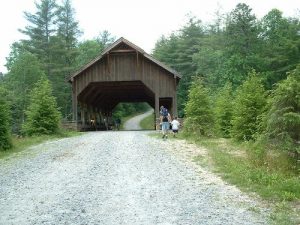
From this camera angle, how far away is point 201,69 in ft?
199

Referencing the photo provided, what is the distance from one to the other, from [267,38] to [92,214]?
5266 cm

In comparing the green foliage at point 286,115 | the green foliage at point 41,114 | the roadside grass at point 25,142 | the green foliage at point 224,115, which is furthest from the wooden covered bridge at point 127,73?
the green foliage at point 286,115

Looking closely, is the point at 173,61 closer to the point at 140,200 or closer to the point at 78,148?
the point at 78,148

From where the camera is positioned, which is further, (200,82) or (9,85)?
(9,85)

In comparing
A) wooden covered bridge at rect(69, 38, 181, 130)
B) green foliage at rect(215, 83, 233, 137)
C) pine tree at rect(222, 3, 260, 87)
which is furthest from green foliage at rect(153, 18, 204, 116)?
green foliage at rect(215, 83, 233, 137)

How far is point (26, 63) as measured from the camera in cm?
5119

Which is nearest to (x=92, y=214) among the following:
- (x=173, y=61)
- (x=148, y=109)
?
(x=173, y=61)

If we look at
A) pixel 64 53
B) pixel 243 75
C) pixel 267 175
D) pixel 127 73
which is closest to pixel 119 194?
pixel 267 175

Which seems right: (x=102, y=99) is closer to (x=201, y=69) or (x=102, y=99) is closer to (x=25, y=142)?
(x=201, y=69)

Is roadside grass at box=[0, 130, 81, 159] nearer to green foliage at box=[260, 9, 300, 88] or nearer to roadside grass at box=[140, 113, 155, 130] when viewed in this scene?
green foliage at box=[260, 9, 300, 88]

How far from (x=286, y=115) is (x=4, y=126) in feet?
41.8

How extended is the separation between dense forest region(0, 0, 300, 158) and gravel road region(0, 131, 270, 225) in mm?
3288

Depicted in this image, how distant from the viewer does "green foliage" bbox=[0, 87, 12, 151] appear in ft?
64.3

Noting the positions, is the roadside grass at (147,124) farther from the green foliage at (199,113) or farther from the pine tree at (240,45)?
the green foliage at (199,113)
